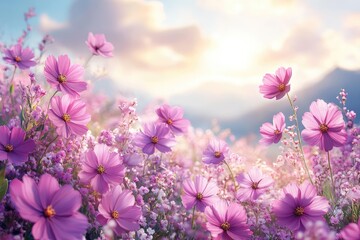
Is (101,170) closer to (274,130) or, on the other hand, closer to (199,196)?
(199,196)

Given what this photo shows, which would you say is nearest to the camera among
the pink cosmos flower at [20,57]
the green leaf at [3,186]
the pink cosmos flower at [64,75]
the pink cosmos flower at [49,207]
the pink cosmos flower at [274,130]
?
the pink cosmos flower at [49,207]

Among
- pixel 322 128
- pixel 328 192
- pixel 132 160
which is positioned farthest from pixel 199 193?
pixel 328 192

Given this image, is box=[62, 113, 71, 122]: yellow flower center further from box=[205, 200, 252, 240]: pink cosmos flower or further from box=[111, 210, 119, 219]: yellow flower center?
box=[205, 200, 252, 240]: pink cosmos flower

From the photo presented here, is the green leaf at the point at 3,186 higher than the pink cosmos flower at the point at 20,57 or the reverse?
the reverse

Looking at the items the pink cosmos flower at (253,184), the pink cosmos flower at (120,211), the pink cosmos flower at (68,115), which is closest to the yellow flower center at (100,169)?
the pink cosmos flower at (120,211)

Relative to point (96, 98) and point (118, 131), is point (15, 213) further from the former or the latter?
point (96, 98)

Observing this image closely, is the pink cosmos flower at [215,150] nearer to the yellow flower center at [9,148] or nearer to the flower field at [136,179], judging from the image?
the flower field at [136,179]

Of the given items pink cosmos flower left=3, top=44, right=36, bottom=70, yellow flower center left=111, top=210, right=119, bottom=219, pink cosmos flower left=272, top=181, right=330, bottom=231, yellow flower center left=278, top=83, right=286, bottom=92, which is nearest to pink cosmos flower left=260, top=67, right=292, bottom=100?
yellow flower center left=278, top=83, right=286, bottom=92
